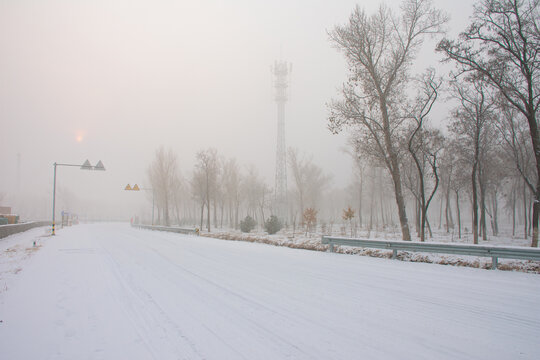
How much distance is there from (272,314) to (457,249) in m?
7.76

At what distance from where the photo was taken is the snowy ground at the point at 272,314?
4051 mm

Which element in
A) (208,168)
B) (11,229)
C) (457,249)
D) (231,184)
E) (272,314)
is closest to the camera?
(272,314)

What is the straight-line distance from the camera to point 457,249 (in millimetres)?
10297

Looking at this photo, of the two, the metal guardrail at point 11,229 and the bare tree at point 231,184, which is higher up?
the bare tree at point 231,184

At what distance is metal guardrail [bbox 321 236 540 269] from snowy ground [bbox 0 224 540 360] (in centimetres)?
62

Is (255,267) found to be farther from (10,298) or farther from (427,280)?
(10,298)

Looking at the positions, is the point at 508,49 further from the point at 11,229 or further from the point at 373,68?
the point at 11,229

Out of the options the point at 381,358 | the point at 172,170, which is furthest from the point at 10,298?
the point at 172,170

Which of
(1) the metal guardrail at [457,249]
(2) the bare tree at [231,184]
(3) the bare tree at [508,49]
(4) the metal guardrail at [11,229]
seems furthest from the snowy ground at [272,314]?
(2) the bare tree at [231,184]

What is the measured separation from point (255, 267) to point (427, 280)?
505 centimetres

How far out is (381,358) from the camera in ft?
12.2

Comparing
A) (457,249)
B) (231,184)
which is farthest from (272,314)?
(231,184)

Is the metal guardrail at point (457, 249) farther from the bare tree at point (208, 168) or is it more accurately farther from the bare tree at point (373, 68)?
the bare tree at point (208, 168)

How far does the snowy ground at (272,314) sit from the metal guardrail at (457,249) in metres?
0.62
